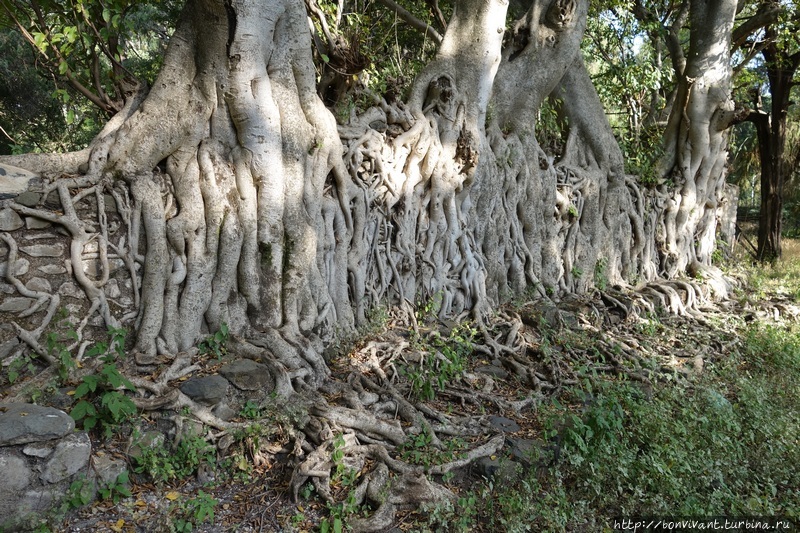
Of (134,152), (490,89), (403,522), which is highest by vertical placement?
(490,89)

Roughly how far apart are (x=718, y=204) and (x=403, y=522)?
10.6 m

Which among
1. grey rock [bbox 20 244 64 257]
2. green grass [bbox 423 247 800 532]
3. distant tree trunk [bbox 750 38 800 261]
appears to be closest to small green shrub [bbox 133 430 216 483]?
green grass [bbox 423 247 800 532]

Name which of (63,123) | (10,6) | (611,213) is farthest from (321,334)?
(63,123)

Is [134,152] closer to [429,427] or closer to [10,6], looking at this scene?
[10,6]

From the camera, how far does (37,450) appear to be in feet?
9.00

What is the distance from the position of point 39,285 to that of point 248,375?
1.37m

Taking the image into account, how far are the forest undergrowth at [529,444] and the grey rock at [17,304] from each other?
52 centimetres

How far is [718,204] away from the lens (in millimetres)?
11242

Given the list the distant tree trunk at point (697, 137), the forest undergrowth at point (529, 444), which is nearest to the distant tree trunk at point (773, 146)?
the distant tree trunk at point (697, 137)

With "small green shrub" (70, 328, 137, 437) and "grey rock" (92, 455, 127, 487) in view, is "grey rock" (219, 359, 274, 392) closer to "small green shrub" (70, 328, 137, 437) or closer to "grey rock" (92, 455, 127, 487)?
"small green shrub" (70, 328, 137, 437)

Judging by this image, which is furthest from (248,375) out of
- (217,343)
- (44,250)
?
(44,250)

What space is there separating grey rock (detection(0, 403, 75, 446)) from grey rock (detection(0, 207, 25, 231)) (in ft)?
3.76

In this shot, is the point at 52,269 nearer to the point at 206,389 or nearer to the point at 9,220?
the point at 9,220

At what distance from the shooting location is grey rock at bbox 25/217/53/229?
360cm
